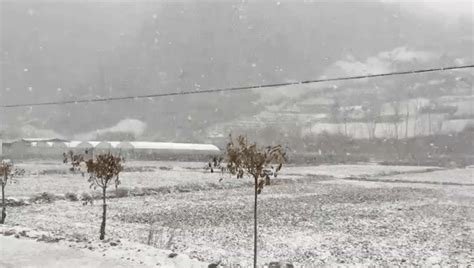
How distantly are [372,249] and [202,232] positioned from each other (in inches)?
311

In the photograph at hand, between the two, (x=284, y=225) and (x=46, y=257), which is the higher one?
(x=46, y=257)

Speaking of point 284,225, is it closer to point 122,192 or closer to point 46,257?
point 46,257

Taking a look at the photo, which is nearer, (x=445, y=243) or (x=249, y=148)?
(x=249, y=148)

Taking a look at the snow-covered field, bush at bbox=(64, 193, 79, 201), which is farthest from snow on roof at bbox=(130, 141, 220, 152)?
bush at bbox=(64, 193, 79, 201)

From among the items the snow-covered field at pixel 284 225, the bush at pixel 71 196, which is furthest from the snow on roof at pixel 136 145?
the snow-covered field at pixel 284 225

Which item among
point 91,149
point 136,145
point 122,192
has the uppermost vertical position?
point 136,145

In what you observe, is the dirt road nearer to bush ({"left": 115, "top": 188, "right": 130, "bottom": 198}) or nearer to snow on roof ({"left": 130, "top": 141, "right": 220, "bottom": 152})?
bush ({"left": 115, "top": 188, "right": 130, "bottom": 198})

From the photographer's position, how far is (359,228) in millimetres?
24578

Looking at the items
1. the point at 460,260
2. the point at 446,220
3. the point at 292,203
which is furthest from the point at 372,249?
the point at 292,203

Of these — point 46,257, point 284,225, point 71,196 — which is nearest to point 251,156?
point 46,257

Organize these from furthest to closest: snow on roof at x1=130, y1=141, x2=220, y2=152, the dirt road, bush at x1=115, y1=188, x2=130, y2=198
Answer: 1. snow on roof at x1=130, y1=141, x2=220, y2=152
2. bush at x1=115, y1=188, x2=130, y2=198
3. the dirt road

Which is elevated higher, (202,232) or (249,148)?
(249,148)

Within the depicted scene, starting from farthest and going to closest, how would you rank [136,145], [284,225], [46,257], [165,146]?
1. [165,146]
2. [136,145]
3. [284,225]
4. [46,257]

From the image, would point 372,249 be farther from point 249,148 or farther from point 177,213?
point 177,213
